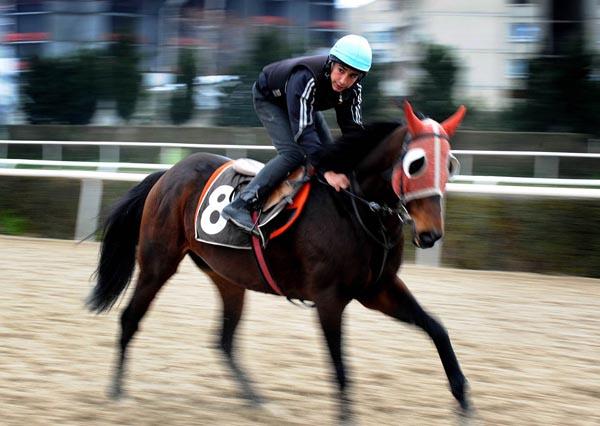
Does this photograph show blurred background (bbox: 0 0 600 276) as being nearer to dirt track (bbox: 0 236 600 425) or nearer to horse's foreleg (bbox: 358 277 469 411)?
dirt track (bbox: 0 236 600 425)

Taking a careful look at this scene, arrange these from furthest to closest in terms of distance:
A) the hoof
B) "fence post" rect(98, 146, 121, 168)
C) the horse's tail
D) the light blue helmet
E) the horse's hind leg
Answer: "fence post" rect(98, 146, 121, 168), the horse's tail, the horse's hind leg, the hoof, the light blue helmet

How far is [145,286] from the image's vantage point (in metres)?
5.44

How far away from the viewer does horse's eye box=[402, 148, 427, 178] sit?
13.9 ft

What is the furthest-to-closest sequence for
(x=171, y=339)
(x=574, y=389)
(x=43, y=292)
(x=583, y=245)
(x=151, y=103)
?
(x=151, y=103) < (x=583, y=245) < (x=43, y=292) < (x=171, y=339) < (x=574, y=389)

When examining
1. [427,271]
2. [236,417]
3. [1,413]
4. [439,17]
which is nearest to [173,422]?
[236,417]

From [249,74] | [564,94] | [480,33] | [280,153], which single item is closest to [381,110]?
[249,74]

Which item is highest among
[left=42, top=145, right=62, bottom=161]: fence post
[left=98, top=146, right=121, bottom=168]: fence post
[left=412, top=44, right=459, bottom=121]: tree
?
[left=412, top=44, right=459, bottom=121]: tree

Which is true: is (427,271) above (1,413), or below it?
below

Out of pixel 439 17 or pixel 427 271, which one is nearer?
pixel 427 271

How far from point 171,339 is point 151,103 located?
16348mm

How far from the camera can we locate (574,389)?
5383 mm

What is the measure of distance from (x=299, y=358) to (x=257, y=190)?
1.55 m

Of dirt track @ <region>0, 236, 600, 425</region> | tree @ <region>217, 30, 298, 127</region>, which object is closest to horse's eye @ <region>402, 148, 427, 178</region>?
dirt track @ <region>0, 236, 600, 425</region>

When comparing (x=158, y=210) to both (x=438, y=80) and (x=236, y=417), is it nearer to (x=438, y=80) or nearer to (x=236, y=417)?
(x=236, y=417)
